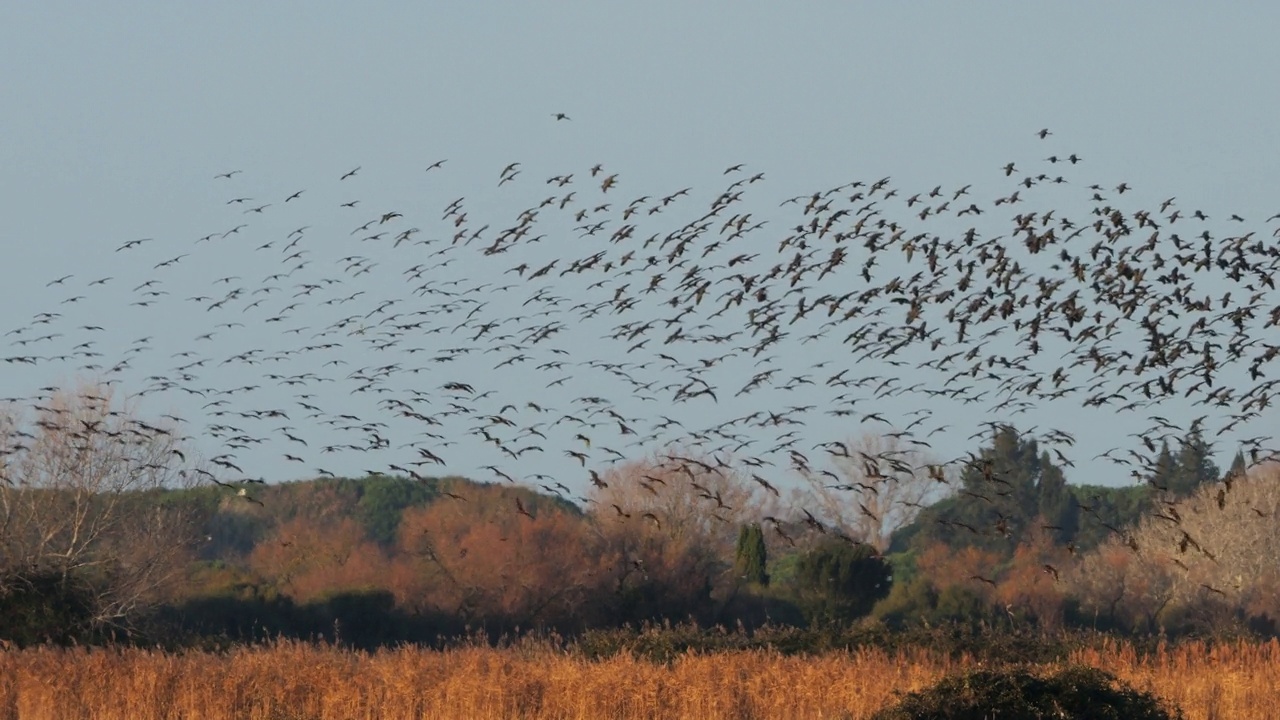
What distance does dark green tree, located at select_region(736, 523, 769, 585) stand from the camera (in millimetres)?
64812

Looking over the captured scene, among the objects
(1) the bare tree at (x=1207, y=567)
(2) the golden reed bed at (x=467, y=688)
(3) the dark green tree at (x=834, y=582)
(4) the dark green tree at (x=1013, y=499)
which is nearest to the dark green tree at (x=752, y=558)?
(3) the dark green tree at (x=834, y=582)

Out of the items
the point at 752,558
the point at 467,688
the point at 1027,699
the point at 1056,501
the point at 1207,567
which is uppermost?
the point at 1056,501

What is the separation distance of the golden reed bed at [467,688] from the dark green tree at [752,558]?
38077 mm

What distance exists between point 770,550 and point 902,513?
46.3ft

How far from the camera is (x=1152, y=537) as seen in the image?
6644 centimetres

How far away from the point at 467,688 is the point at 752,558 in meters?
42.2

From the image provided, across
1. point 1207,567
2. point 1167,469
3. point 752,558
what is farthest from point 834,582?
point 1167,469

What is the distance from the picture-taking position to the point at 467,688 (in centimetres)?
2356

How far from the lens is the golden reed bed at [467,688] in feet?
74.7

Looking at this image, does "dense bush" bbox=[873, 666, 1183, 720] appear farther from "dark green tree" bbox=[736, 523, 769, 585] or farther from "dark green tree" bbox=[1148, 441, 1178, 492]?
"dark green tree" bbox=[1148, 441, 1178, 492]

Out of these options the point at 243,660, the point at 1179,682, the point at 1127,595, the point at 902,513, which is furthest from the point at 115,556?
the point at 902,513

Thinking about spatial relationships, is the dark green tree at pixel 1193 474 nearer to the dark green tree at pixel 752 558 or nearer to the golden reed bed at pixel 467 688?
the dark green tree at pixel 752 558

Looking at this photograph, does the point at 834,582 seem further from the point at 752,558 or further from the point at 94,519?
the point at 94,519

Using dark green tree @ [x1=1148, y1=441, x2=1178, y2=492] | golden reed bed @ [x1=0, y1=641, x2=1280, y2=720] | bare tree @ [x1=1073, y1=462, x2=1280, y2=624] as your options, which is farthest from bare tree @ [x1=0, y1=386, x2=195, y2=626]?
dark green tree @ [x1=1148, y1=441, x2=1178, y2=492]
